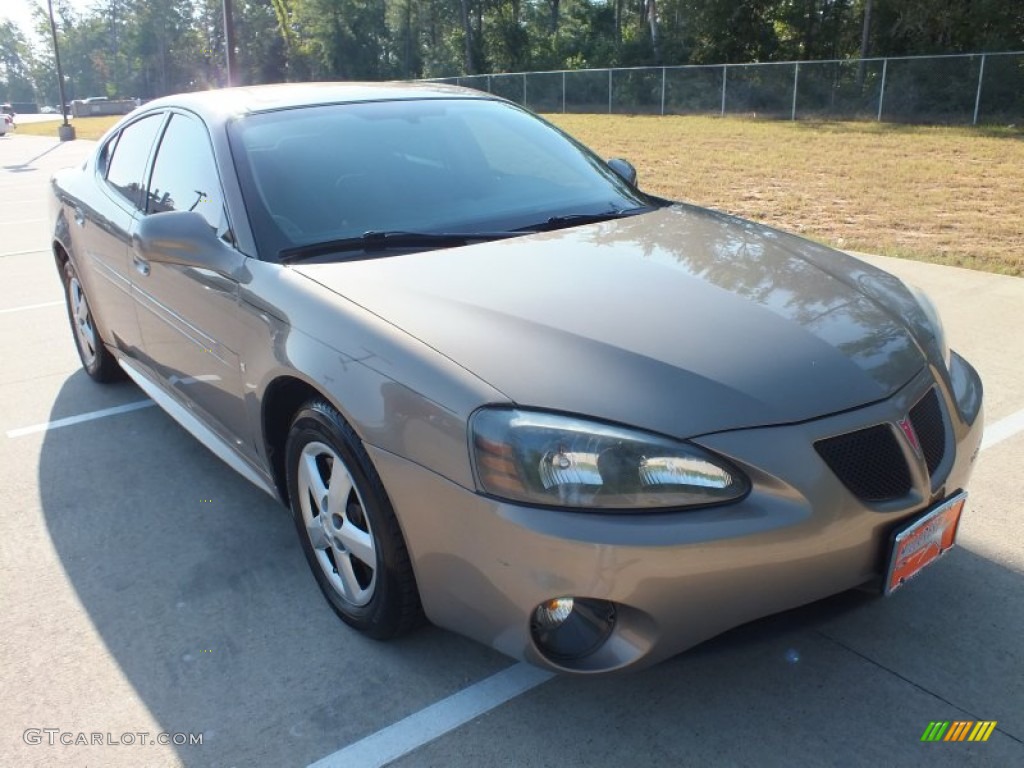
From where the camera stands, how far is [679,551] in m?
1.92

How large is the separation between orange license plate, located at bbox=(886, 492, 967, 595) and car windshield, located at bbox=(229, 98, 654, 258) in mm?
1609

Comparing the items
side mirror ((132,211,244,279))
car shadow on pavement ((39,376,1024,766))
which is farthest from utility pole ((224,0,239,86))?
car shadow on pavement ((39,376,1024,766))

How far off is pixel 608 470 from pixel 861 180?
11968mm

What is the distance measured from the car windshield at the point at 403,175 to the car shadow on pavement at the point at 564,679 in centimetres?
121

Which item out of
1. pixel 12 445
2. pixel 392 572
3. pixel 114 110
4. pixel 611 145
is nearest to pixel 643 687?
pixel 392 572

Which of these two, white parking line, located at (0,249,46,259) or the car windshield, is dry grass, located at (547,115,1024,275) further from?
white parking line, located at (0,249,46,259)

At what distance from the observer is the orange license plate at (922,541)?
6.92 ft

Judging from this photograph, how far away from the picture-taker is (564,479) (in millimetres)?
1978

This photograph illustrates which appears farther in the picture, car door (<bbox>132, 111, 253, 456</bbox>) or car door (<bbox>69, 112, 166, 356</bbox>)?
car door (<bbox>69, 112, 166, 356</bbox>)

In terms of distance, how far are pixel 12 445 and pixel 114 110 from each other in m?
68.7

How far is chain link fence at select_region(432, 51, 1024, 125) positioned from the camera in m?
20.9

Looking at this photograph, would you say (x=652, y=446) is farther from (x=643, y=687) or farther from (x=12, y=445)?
(x=12, y=445)

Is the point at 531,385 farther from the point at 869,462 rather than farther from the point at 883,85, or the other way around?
the point at 883,85

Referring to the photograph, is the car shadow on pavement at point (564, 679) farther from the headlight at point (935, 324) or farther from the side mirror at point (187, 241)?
the side mirror at point (187, 241)
